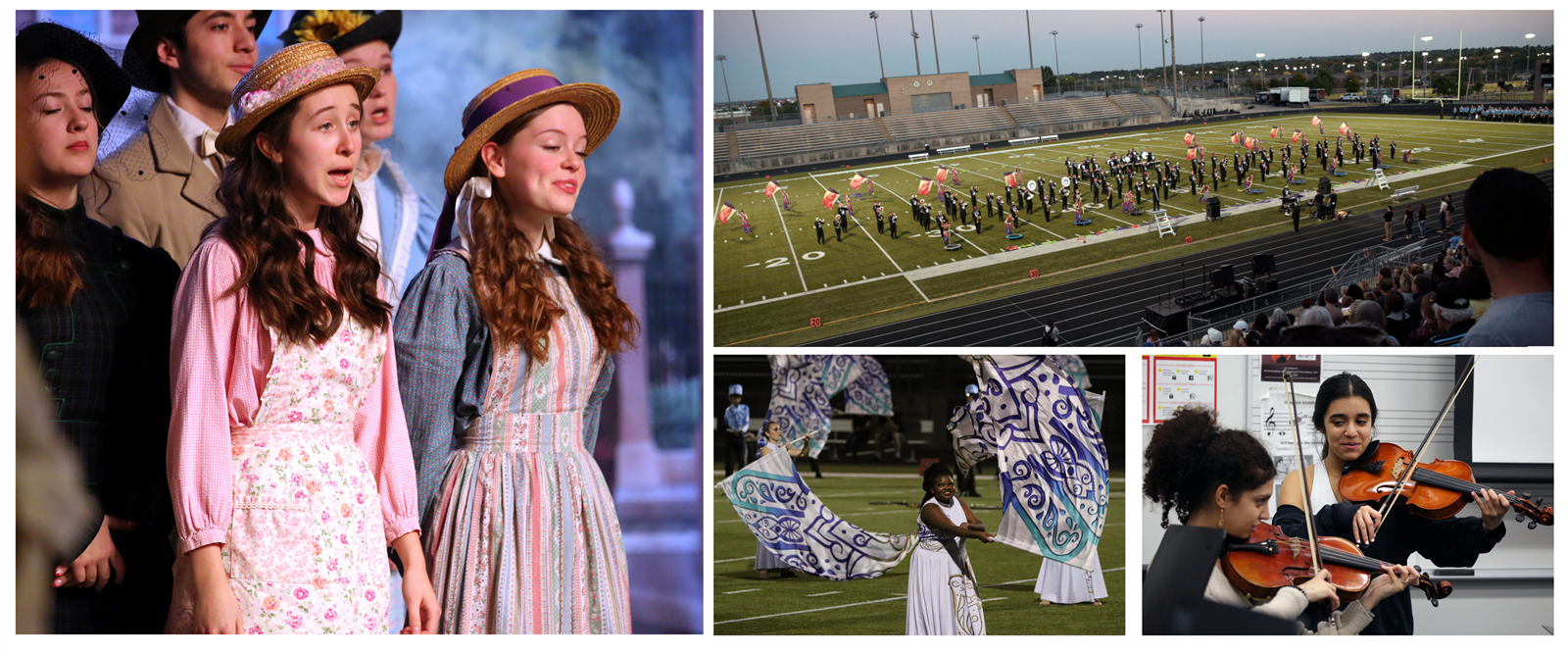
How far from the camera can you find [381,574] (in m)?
2.94

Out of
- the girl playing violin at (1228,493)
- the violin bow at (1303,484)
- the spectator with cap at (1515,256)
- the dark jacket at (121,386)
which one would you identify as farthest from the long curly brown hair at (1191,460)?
the dark jacket at (121,386)

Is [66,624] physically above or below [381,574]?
below

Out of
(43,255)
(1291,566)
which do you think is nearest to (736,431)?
(1291,566)

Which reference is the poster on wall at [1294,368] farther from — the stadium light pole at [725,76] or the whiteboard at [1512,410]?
the stadium light pole at [725,76]

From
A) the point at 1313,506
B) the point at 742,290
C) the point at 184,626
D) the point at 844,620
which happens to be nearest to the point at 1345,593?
the point at 1313,506

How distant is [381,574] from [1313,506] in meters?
3.09

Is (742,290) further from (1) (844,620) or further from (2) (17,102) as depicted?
(2) (17,102)

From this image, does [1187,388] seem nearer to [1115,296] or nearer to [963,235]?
[1115,296]

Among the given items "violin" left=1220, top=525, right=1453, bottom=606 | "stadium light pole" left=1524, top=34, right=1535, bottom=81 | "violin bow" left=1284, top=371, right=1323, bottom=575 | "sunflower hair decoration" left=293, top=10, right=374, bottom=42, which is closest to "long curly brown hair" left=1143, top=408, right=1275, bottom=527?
"violin bow" left=1284, top=371, right=1323, bottom=575

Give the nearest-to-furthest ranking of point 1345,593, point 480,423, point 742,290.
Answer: point 480,423, point 1345,593, point 742,290

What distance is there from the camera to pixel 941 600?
362 centimetres

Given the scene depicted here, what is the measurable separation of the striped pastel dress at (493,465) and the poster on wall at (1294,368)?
2419mm

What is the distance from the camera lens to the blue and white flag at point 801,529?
371 centimetres

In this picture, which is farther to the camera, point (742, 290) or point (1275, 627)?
point (742, 290)
